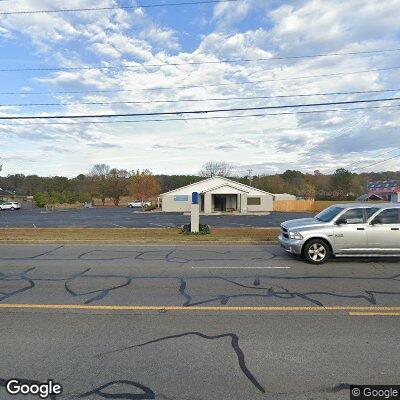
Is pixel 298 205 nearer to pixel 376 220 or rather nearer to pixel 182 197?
pixel 182 197

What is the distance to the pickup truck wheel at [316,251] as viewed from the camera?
9192 mm

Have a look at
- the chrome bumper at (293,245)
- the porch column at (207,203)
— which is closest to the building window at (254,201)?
the porch column at (207,203)

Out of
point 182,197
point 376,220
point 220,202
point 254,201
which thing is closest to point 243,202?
point 254,201

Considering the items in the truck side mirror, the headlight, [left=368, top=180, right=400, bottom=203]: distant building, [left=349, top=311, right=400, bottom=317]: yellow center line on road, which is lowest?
[left=349, top=311, right=400, bottom=317]: yellow center line on road

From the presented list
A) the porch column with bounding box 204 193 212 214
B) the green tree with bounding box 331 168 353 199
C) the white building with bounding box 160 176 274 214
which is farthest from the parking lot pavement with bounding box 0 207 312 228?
the green tree with bounding box 331 168 353 199

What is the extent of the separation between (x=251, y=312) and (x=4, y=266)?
702cm

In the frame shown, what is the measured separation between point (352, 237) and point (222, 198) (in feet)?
136

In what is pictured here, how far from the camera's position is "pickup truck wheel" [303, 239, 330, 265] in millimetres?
9192

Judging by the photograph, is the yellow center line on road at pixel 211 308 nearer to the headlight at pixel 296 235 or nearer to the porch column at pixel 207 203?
the headlight at pixel 296 235

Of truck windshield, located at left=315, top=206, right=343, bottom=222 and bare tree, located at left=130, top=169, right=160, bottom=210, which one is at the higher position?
bare tree, located at left=130, top=169, right=160, bottom=210

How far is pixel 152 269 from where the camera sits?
27.8 feet

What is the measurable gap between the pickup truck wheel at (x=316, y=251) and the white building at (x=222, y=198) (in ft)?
125

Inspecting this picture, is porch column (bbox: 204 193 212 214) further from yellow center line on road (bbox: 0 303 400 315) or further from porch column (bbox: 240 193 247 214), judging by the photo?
yellow center line on road (bbox: 0 303 400 315)

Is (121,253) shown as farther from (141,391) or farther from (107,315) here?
(141,391)
